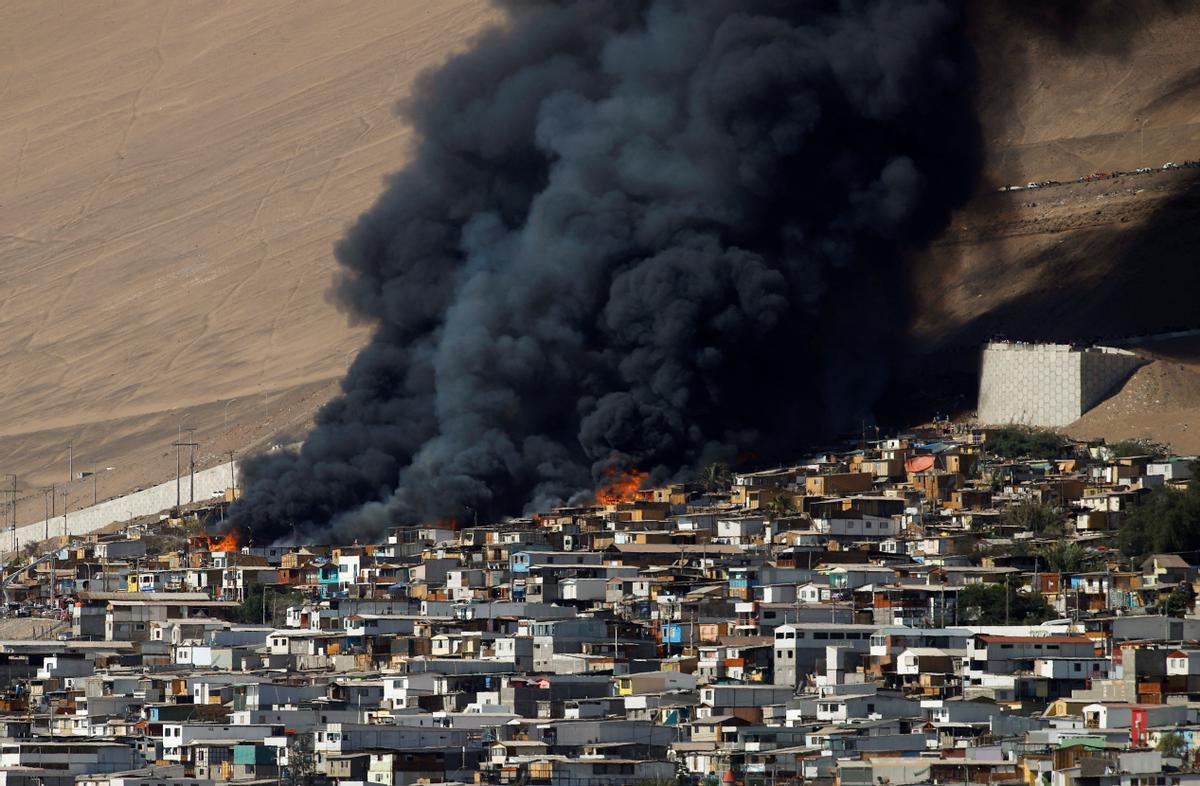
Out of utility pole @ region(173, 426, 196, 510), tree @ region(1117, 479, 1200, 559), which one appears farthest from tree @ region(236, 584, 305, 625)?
utility pole @ region(173, 426, 196, 510)

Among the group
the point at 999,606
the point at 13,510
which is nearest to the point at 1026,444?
the point at 999,606

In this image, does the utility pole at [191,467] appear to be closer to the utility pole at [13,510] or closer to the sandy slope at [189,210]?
the sandy slope at [189,210]

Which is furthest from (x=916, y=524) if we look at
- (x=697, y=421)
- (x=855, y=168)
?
(x=855, y=168)

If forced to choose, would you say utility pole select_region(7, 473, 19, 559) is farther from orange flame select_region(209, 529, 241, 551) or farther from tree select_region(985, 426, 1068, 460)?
tree select_region(985, 426, 1068, 460)

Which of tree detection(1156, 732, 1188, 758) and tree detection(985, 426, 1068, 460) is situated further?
tree detection(985, 426, 1068, 460)

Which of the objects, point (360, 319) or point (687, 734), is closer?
point (687, 734)

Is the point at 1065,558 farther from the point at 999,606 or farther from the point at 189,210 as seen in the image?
the point at 189,210

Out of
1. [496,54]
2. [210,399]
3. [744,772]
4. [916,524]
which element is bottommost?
[744,772]

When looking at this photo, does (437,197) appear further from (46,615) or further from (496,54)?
(46,615)
